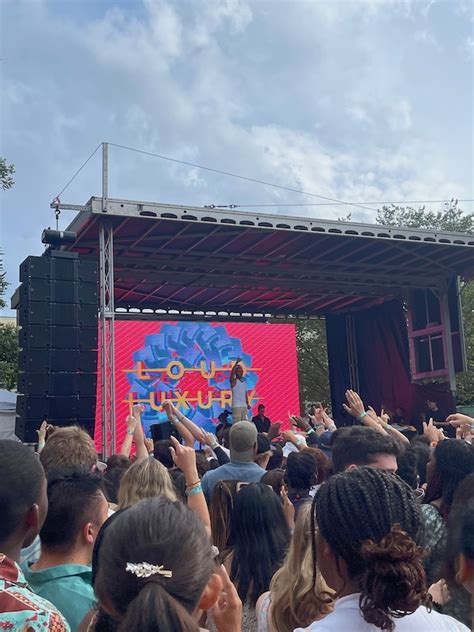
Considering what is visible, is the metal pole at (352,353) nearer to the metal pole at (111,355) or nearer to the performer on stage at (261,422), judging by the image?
the performer on stage at (261,422)

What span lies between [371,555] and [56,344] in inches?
250

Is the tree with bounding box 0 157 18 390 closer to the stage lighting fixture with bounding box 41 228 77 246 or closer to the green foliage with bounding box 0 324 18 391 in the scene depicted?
the green foliage with bounding box 0 324 18 391

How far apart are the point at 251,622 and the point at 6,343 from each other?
460 inches

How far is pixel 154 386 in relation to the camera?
1267cm

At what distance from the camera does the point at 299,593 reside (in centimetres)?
180

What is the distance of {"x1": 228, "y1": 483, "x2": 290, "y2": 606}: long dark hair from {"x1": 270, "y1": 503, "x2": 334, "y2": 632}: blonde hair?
1.33 feet

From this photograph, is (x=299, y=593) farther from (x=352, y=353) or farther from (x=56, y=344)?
(x=352, y=353)

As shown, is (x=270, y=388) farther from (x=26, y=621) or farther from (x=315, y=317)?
(x=26, y=621)

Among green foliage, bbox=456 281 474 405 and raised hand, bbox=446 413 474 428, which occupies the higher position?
green foliage, bbox=456 281 474 405

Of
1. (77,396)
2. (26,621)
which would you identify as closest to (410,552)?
(26,621)

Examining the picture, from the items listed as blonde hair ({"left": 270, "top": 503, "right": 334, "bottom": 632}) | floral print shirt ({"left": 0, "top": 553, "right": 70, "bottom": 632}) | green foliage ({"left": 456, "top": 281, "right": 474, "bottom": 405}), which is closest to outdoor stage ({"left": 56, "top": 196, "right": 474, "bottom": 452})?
blonde hair ({"left": 270, "top": 503, "right": 334, "bottom": 632})

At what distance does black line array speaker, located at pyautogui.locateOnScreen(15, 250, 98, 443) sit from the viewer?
702 centimetres

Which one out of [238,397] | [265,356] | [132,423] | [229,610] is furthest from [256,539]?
[265,356]

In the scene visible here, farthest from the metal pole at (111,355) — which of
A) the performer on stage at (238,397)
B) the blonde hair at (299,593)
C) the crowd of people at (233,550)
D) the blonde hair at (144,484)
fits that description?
the blonde hair at (299,593)
